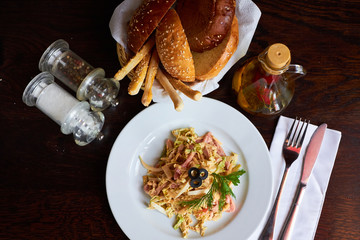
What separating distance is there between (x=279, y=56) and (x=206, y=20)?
23 cm

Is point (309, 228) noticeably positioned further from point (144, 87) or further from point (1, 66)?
point (1, 66)

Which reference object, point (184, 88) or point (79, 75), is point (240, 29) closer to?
point (184, 88)

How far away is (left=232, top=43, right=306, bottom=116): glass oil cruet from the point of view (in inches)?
41.2

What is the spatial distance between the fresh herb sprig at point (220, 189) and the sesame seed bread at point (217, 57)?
0.33m

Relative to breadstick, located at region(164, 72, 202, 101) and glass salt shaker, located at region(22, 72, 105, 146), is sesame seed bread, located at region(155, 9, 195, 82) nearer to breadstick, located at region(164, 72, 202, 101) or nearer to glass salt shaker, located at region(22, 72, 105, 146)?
breadstick, located at region(164, 72, 202, 101)

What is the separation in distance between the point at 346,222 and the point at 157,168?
0.68m

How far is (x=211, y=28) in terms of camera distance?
939 mm

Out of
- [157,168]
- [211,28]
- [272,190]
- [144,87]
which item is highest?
[211,28]

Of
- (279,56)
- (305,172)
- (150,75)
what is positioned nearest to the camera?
(279,56)

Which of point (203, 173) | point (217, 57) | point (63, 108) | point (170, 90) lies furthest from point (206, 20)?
point (63, 108)

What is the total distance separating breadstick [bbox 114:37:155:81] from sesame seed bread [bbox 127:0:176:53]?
0.07ft

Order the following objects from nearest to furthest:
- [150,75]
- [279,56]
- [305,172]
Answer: [279,56] < [150,75] < [305,172]

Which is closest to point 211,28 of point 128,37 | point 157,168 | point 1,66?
point 128,37

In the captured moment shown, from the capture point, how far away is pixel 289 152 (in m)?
1.14
